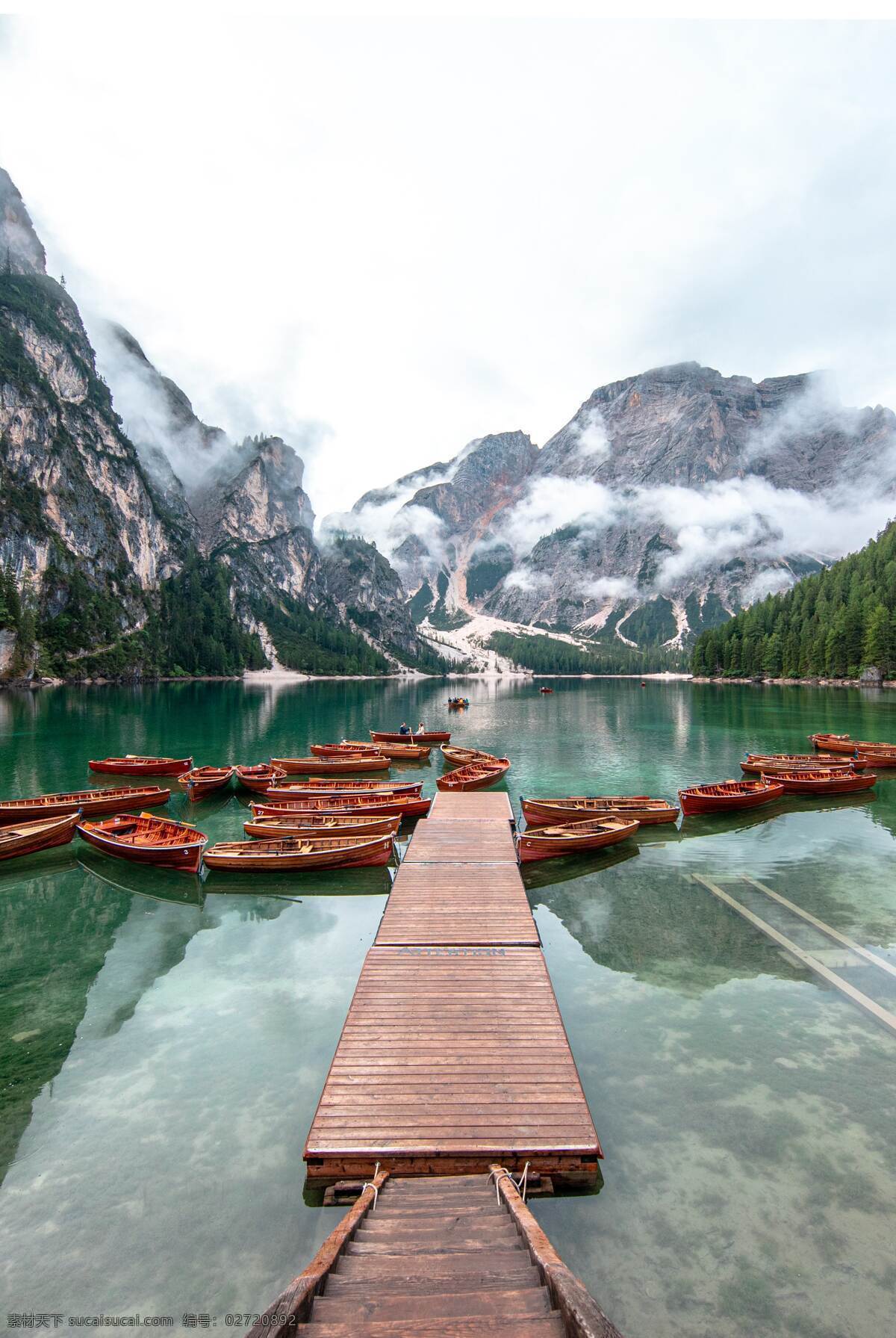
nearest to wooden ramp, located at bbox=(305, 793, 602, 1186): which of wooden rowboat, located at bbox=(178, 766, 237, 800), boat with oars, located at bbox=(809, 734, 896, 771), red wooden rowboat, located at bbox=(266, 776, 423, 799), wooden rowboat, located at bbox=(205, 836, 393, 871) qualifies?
wooden rowboat, located at bbox=(205, 836, 393, 871)

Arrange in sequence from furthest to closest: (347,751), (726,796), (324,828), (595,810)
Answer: (347,751)
(726,796)
(595,810)
(324,828)

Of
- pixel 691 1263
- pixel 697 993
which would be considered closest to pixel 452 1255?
pixel 691 1263

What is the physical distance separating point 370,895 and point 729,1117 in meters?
16.6

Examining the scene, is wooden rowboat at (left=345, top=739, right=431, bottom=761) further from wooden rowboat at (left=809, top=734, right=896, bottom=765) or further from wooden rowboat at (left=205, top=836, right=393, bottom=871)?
wooden rowboat at (left=809, top=734, right=896, bottom=765)

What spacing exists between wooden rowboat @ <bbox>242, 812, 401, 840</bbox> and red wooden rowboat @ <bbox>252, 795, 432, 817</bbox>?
4.69 ft

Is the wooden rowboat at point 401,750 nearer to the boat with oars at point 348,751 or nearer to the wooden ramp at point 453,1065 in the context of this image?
the boat with oars at point 348,751

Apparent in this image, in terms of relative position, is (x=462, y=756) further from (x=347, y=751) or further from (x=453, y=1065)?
(x=453, y=1065)

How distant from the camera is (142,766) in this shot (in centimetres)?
4994

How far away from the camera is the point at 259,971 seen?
19.3 m

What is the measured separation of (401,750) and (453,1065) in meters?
49.2

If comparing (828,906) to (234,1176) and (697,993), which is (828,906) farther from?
(234,1176)

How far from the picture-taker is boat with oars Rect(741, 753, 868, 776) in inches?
1927

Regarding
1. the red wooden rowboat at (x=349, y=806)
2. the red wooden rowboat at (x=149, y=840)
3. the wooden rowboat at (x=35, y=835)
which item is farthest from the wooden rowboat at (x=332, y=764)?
the wooden rowboat at (x=35, y=835)

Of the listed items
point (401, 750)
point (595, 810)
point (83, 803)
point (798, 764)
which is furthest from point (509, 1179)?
point (401, 750)
